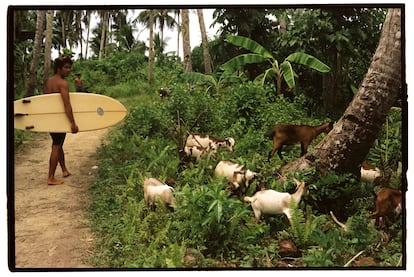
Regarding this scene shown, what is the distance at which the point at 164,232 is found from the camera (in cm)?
311

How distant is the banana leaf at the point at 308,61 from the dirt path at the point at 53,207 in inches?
50.3

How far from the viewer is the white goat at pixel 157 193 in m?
3.21

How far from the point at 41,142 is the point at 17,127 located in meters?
0.17

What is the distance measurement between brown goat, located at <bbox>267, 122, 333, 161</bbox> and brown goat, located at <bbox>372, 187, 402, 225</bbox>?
52 cm

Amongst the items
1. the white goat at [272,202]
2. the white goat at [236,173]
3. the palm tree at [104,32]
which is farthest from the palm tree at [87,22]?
the white goat at [272,202]

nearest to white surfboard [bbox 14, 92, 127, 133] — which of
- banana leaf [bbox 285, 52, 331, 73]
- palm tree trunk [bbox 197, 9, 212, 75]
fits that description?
palm tree trunk [bbox 197, 9, 212, 75]

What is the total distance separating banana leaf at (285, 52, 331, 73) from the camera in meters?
3.32

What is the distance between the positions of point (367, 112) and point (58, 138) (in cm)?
191

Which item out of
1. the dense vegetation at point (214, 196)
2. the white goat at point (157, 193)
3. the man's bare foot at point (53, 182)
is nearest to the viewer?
the dense vegetation at point (214, 196)

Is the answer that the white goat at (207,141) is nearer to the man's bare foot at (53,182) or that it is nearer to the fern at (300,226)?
the fern at (300,226)

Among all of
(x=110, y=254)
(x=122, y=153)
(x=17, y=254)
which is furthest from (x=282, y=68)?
(x=17, y=254)

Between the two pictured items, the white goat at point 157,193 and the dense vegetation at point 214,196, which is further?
the white goat at point 157,193

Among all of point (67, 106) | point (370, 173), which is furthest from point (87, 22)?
point (370, 173)

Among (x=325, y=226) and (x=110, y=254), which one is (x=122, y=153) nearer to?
(x=110, y=254)
